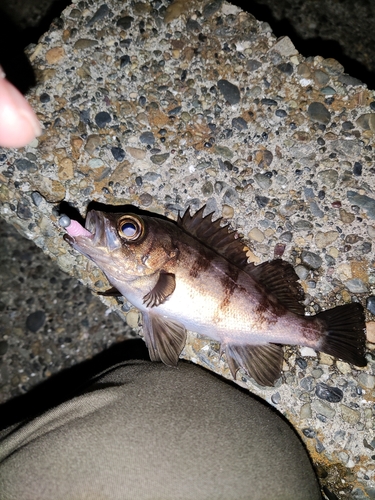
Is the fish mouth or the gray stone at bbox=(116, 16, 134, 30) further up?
the gray stone at bbox=(116, 16, 134, 30)

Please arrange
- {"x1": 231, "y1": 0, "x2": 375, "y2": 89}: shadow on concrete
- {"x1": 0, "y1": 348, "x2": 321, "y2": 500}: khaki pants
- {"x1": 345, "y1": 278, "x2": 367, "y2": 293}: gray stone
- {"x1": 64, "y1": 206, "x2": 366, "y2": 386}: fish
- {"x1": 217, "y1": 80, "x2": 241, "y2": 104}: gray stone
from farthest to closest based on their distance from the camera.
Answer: {"x1": 231, "y1": 0, "x2": 375, "y2": 89}: shadow on concrete
{"x1": 217, "y1": 80, "x2": 241, "y2": 104}: gray stone
{"x1": 345, "y1": 278, "x2": 367, "y2": 293}: gray stone
{"x1": 64, "y1": 206, "x2": 366, "y2": 386}: fish
{"x1": 0, "y1": 348, "x2": 321, "y2": 500}: khaki pants

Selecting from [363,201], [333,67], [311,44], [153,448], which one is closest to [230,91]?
[333,67]

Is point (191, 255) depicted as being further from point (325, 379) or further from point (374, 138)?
point (374, 138)

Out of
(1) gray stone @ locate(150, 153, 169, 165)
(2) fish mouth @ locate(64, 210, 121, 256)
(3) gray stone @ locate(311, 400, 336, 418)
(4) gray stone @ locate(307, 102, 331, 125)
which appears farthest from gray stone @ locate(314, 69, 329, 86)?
(3) gray stone @ locate(311, 400, 336, 418)

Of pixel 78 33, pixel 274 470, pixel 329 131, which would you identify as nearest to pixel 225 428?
pixel 274 470

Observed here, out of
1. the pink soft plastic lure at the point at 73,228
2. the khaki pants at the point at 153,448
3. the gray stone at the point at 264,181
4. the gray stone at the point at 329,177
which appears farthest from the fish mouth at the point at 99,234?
the gray stone at the point at 329,177

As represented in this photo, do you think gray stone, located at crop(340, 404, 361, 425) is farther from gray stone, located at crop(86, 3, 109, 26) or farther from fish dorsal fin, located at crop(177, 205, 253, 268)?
gray stone, located at crop(86, 3, 109, 26)

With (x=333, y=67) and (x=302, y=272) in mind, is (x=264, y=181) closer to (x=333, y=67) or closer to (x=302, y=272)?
(x=302, y=272)

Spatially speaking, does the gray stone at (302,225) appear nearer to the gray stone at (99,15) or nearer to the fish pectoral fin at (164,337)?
the fish pectoral fin at (164,337)
